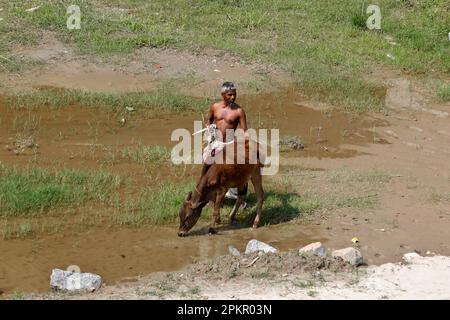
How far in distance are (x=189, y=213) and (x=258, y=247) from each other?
99cm

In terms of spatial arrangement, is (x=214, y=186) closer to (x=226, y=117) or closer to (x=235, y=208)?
(x=235, y=208)

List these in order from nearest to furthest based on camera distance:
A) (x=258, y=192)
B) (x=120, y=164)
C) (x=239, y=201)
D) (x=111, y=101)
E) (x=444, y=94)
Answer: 1. (x=258, y=192)
2. (x=239, y=201)
3. (x=120, y=164)
4. (x=111, y=101)
5. (x=444, y=94)

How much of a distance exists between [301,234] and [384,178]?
2089 millimetres

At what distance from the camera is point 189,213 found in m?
8.54

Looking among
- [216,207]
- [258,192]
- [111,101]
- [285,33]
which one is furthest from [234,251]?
[285,33]

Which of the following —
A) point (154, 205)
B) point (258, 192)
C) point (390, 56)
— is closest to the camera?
point (258, 192)

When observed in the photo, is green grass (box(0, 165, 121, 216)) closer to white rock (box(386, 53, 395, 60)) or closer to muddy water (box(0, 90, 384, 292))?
muddy water (box(0, 90, 384, 292))

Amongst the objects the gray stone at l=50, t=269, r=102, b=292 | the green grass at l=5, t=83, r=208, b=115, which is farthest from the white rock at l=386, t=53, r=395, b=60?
the gray stone at l=50, t=269, r=102, b=292

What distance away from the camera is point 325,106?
13.1 meters

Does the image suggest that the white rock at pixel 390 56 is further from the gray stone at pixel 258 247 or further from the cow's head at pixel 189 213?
the gray stone at pixel 258 247

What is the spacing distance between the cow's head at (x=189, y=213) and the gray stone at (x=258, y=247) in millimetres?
816

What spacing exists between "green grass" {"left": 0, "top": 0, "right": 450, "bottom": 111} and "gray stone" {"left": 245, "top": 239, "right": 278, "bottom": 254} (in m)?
5.60

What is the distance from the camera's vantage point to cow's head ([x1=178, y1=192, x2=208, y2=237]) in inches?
336
